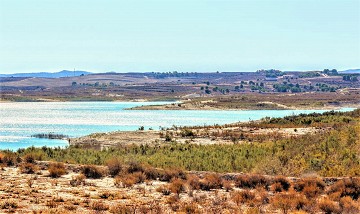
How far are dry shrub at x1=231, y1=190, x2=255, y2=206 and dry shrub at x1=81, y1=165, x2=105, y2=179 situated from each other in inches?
275

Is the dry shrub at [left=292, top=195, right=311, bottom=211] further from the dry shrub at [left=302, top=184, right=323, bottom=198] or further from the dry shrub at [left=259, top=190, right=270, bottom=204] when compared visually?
the dry shrub at [left=302, top=184, right=323, bottom=198]

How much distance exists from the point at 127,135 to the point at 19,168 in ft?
94.6

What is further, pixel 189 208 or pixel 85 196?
pixel 85 196

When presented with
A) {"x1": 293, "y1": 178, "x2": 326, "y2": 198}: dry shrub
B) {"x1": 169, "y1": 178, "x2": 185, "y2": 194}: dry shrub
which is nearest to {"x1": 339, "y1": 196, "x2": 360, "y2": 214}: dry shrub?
{"x1": 293, "y1": 178, "x2": 326, "y2": 198}: dry shrub

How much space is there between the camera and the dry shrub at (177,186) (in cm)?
2005

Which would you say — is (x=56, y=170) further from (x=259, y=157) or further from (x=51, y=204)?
(x=259, y=157)

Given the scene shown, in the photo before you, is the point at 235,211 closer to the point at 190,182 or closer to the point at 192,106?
the point at 190,182

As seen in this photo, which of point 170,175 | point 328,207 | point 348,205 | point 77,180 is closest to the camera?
point 328,207

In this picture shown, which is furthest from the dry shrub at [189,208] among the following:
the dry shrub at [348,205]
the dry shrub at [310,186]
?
the dry shrub at [310,186]

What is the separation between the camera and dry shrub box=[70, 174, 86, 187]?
21.1 meters

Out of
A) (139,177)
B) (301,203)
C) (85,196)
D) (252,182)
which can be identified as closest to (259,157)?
(252,182)

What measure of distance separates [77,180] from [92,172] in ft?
5.21

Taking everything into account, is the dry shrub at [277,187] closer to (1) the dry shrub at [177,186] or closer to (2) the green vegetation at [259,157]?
(1) the dry shrub at [177,186]

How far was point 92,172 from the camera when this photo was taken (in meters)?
23.4
